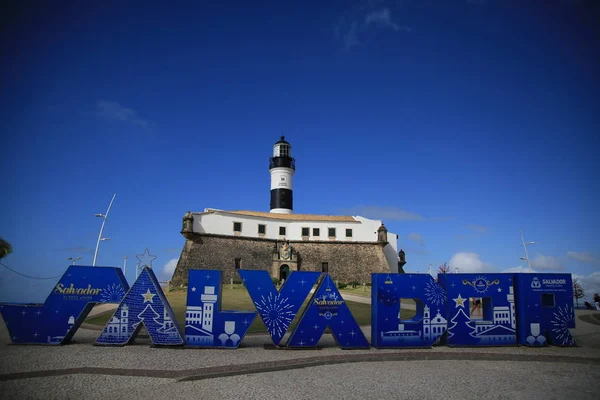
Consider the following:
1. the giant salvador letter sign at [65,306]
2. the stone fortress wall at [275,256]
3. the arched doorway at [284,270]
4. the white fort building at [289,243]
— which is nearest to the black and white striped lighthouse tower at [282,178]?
the white fort building at [289,243]

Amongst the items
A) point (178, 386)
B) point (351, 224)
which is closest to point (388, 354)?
point (178, 386)

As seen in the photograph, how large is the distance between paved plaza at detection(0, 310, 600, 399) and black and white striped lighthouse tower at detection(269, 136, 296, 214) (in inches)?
1516

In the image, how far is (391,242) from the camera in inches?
1829

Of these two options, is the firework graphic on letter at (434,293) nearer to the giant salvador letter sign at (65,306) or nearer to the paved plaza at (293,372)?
the paved plaza at (293,372)

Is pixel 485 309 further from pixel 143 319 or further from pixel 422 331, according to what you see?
Result: pixel 143 319

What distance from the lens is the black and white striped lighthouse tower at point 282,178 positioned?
159 feet

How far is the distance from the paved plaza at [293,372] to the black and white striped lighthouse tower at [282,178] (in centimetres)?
3851

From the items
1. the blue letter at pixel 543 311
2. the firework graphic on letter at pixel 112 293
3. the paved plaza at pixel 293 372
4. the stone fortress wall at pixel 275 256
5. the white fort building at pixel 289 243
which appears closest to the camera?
the paved plaza at pixel 293 372

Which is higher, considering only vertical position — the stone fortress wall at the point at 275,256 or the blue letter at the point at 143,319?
the stone fortress wall at the point at 275,256

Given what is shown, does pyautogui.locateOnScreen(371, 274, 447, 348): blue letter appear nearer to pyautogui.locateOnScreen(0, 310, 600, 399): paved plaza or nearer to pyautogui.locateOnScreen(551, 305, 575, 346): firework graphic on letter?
pyautogui.locateOnScreen(0, 310, 600, 399): paved plaza

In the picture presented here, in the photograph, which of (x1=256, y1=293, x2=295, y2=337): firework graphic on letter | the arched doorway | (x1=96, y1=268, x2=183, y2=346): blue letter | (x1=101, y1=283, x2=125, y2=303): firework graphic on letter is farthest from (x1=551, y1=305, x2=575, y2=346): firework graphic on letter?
the arched doorway

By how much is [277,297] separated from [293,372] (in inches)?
100

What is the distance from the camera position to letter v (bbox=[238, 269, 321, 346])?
9.75 metres

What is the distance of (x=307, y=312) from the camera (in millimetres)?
9805
